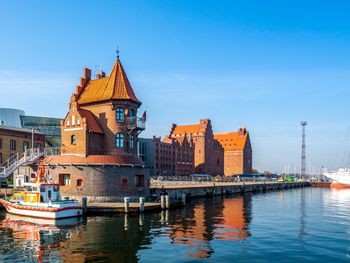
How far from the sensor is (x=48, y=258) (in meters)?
22.3

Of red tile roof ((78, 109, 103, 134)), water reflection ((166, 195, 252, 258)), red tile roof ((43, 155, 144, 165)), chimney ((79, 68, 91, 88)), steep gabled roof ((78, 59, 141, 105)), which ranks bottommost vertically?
water reflection ((166, 195, 252, 258))

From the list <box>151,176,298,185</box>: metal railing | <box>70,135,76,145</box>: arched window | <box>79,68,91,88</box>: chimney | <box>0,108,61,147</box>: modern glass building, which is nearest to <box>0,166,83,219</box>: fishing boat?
<box>70,135,76,145</box>: arched window

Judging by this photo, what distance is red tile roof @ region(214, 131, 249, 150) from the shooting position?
172 metres

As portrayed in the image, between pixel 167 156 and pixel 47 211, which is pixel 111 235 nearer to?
pixel 47 211

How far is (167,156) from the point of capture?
135250mm

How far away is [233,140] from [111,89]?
437ft

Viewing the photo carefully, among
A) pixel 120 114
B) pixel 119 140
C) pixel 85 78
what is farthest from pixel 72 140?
pixel 85 78

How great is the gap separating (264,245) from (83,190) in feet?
83.3

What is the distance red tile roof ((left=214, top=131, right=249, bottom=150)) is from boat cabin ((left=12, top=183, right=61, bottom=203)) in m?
138

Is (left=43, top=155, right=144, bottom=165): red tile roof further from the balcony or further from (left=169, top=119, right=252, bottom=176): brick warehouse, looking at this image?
(left=169, top=119, right=252, bottom=176): brick warehouse

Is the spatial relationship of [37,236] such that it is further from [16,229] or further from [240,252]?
[240,252]

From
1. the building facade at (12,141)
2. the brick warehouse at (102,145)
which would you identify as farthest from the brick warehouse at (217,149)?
the brick warehouse at (102,145)

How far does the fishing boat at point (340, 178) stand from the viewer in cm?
12382

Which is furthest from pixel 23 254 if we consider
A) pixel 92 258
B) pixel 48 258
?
pixel 92 258
